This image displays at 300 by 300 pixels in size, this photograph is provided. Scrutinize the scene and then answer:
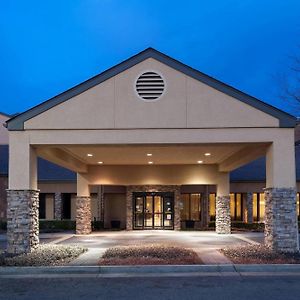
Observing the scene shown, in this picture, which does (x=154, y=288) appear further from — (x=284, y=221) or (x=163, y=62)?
(x=163, y=62)

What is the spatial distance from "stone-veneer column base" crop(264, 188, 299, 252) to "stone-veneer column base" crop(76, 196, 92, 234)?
14273mm

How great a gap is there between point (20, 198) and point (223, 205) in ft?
48.5

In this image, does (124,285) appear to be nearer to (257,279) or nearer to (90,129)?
(257,279)

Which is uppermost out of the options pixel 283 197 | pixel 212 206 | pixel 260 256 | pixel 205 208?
pixel 283 197

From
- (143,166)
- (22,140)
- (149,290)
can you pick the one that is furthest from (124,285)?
(143,166)

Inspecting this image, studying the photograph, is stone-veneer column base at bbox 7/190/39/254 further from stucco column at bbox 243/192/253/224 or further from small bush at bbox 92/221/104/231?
stucco column at bbox 243/192/253/224

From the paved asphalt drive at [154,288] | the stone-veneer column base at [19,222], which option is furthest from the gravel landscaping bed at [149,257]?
the stone-veneer column base at [19,222]

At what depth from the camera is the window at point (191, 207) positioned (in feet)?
114

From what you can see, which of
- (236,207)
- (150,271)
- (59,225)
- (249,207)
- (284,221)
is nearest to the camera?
(150,271)

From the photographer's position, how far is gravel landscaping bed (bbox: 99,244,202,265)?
49.7 feet

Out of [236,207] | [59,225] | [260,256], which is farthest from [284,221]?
[59,225]

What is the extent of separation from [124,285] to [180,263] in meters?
3.12

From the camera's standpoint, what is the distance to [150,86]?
17797 mm

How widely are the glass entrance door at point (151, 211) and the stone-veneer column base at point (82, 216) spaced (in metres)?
4.79
